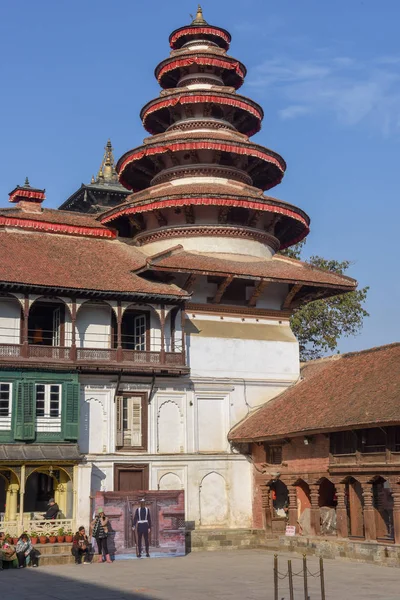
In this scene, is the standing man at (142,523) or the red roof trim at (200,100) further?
the red roof trim at (200,100)

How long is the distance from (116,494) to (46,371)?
4.71 metres

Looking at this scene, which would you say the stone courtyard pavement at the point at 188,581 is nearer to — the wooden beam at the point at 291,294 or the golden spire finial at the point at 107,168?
the wooden beam at the point at 291,294

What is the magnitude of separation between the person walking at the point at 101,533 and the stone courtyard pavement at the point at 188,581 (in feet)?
2.29

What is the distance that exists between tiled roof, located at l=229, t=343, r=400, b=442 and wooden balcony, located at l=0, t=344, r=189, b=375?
12.0 ft

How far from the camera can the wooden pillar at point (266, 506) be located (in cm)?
3089

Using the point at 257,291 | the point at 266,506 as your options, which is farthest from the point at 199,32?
the point at 266,506

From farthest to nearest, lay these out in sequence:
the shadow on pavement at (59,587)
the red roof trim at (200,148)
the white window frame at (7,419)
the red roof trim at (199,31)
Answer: the red roof trim at (199,31) → the red roof trim at (200,148) → the white window frame at (7,419) → the shadow on pavement at (59,587)

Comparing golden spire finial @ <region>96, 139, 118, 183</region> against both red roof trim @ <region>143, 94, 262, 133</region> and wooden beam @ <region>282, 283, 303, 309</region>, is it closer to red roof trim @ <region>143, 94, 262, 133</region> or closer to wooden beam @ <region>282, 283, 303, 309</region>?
red roof trim @ <region>143, 94, 262, 133</region>

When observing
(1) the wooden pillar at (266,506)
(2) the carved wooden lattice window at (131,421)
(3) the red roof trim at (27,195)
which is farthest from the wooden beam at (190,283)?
(3) the red roof trim at (27,195)

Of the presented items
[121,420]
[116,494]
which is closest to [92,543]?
[116,494]

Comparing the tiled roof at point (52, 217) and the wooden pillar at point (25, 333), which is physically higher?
the tiled roof at point (52, 217)

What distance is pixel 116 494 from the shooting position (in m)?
26.6

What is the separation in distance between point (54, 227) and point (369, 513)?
1675 cm

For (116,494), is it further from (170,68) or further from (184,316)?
(170,68)
